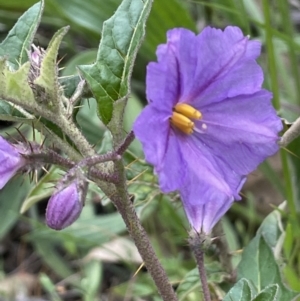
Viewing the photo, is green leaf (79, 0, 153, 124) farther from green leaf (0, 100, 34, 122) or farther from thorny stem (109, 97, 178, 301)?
green leaf (0, 100, 34, 122)

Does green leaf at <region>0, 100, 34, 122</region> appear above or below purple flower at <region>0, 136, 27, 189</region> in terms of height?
above

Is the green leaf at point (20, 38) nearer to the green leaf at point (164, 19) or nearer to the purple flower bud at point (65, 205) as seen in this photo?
the purple flower bud at point (65, 205)

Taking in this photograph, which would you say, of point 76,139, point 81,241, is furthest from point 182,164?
point 81,241

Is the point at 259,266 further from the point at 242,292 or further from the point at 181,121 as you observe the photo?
the point at 181,121

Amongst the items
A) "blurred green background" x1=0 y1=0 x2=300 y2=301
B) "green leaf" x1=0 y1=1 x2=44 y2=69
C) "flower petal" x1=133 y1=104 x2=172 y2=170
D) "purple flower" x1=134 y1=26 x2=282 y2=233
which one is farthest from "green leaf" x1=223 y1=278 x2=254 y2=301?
"blurred green background" x1=0 y1=0 x2=300 y2=301

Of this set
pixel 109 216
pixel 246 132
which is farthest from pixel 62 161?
pixel 109 216

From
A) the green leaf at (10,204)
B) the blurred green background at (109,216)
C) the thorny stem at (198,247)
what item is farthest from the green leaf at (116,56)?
the green leaf at (10,204)

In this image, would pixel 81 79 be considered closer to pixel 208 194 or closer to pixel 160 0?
pixel 208 194
